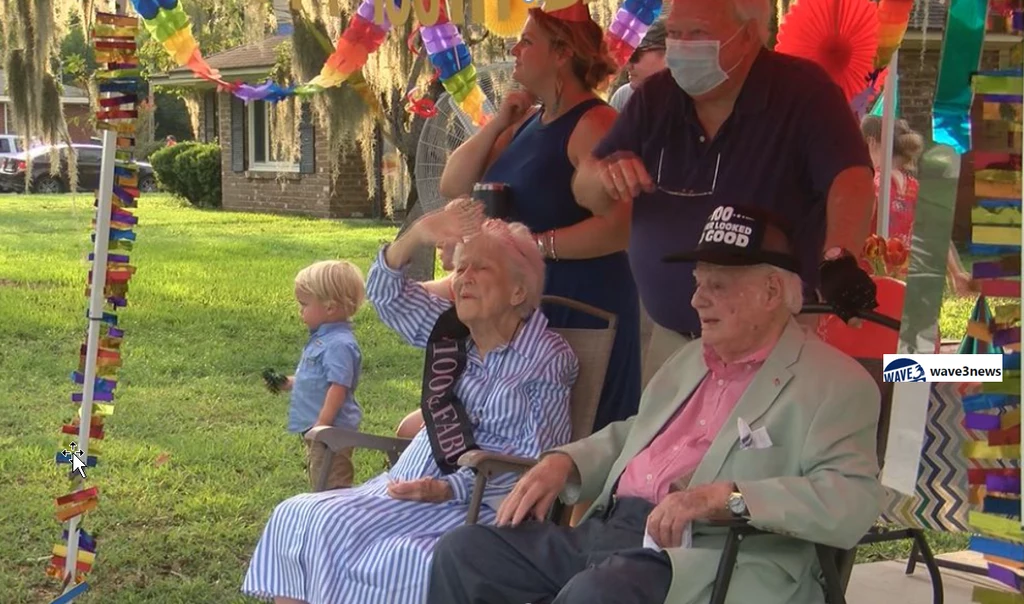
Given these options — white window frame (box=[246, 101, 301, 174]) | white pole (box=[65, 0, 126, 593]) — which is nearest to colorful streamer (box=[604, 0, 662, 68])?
white pole (box=[65, 0, 126, 593])

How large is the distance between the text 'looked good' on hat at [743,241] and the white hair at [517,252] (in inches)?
28.6

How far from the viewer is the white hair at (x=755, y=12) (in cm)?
313

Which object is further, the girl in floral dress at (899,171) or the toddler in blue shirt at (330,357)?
the girl in floral dress at (899,171)

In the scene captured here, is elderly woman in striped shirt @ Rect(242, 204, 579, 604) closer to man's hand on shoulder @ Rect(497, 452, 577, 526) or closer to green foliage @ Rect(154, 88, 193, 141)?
man's hand on shoulder @ Rect(497, 452, 577, 526)

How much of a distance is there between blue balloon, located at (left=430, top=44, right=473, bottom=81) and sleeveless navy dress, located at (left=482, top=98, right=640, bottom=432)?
5.38 feet

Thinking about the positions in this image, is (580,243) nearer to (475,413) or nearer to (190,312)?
(475,413)

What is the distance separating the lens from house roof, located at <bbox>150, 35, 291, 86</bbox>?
20.8 meters

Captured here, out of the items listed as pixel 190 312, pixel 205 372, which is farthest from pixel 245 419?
pixel 190 312

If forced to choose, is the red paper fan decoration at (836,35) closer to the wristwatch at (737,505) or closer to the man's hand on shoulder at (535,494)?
the man's hand on shoulder at (535,494)

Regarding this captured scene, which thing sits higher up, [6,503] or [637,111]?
[637,111]

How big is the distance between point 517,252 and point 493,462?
0.59m

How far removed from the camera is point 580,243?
11.6ft

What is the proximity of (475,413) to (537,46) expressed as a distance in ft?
3.45

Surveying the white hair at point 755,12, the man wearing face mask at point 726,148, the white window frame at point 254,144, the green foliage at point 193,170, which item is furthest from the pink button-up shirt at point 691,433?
the green foliage at point 193,170
